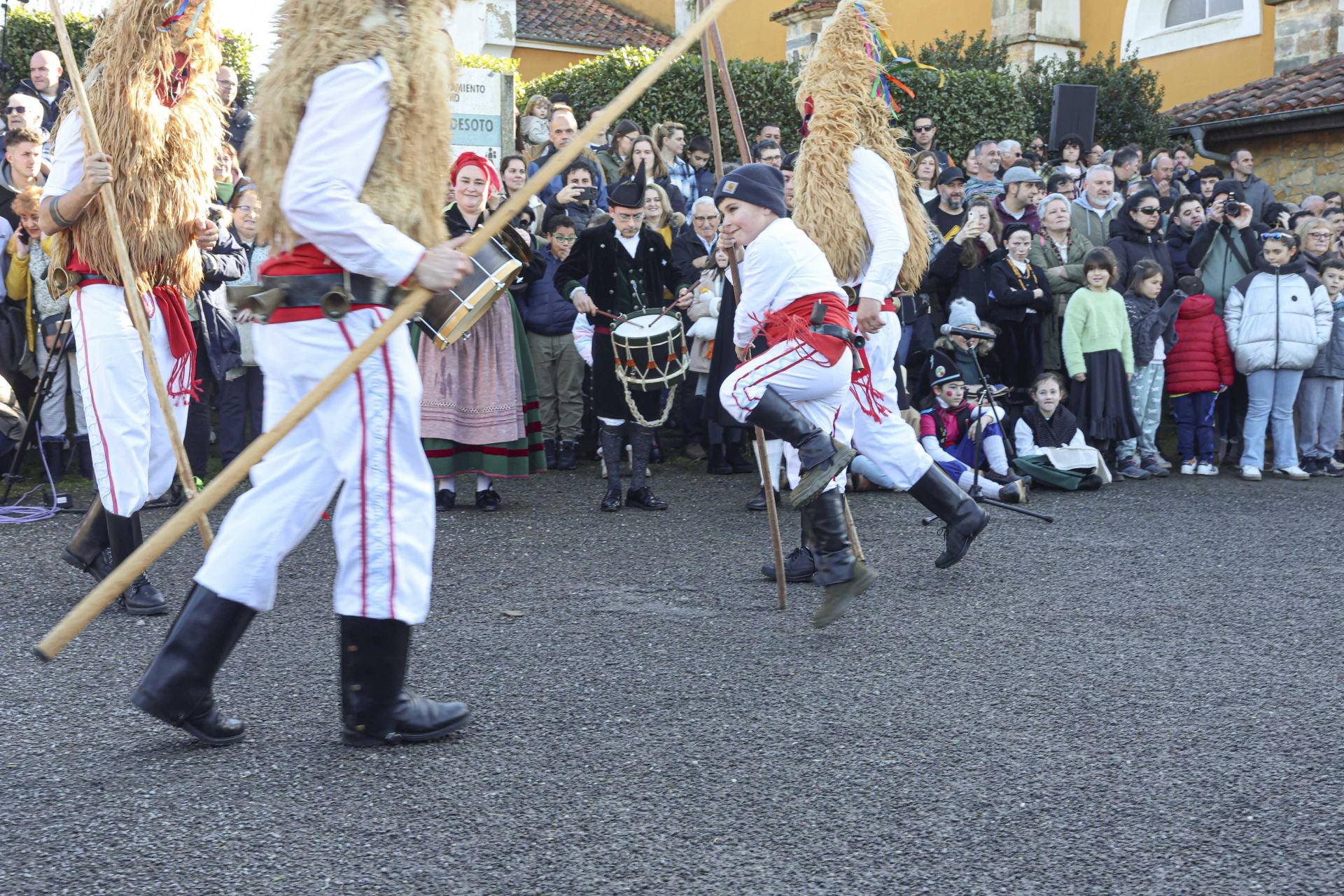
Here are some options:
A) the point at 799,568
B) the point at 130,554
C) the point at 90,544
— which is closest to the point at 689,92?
the point at 799,568

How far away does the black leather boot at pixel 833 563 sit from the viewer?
4781 millimetres

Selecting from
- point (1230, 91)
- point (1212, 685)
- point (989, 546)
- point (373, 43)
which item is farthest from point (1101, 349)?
point (1230, 91)

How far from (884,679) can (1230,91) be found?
59.3 ft

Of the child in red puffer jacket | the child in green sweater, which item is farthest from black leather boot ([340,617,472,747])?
the child in red puffer jacket

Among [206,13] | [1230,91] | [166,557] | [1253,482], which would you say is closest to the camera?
[206,13]

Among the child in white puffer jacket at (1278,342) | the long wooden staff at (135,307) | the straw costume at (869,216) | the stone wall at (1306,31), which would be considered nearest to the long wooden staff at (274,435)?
the long wooden staff at (135,307)

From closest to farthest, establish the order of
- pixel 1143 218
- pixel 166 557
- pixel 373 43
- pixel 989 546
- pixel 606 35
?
pixel 373 43 → pixel 166 557 → pixel 989 546 → pixel 1143 218 → pixel 606 35

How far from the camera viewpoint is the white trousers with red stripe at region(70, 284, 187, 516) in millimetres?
4801

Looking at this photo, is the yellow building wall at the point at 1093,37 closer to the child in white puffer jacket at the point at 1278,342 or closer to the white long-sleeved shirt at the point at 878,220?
the child in white puffer jacket at the point at 1278,342

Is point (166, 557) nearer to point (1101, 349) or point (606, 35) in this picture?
point (1101, 349)

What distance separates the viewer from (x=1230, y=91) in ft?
64.6

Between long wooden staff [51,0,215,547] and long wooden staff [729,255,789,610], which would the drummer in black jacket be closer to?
long wooden staff [729,255,789,610]

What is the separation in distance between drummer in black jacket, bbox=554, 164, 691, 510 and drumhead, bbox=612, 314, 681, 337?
0.69 feet

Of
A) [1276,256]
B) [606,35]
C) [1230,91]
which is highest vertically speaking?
[606,35]
